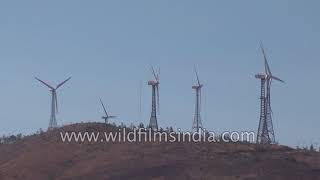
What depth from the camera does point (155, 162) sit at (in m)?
57.8

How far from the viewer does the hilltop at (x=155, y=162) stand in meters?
52.1

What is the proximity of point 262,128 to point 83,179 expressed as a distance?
22769 millimetres

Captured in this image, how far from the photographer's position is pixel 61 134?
72.9 m

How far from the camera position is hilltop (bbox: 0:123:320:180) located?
52.1 metres

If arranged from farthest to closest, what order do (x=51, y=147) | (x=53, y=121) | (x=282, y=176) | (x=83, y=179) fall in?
(x=53, y=121), (x=51, y=147), (x=83, y=179), (x=282, y=176)

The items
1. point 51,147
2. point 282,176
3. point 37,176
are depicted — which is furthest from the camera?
point 51,147

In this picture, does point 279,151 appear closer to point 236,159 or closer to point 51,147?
point 236,159

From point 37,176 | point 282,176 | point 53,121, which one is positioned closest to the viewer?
point 282,176

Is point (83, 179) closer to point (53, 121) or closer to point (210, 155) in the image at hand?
point (210, 155)

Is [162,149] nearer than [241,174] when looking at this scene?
No

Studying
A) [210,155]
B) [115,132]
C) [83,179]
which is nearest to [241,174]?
[210,155]

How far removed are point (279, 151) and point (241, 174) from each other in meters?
→ 11.3

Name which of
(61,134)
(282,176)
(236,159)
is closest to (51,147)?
(61,134)

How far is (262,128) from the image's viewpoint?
70.9 m
